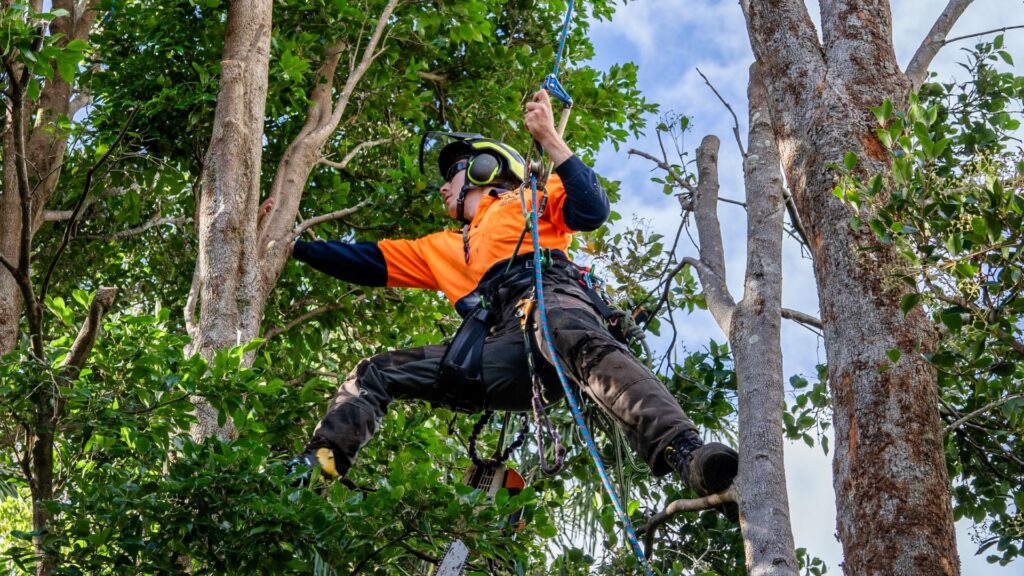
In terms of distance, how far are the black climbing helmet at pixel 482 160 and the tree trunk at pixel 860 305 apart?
179 cm

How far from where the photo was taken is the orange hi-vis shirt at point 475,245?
5125 millimetres

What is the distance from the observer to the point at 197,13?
8.01m

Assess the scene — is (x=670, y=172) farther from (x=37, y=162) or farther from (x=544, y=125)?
(x=37, y=162)

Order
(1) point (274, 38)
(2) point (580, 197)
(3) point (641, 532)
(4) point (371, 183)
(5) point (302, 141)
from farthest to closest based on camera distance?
(4) point (371, 183) < (1) point (274, 38) < (5) point (302, 141) < (3) point (641, 532) < (2) point (580, 197)

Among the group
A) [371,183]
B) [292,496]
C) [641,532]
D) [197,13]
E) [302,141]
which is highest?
[197,13]

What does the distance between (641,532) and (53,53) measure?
315 centimetres

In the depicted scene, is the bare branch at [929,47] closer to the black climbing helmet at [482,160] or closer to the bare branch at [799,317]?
the bare branch at [799,317]

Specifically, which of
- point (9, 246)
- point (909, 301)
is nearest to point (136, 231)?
point (9, 246)

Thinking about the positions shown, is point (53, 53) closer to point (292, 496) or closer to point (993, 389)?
point (292, 496)

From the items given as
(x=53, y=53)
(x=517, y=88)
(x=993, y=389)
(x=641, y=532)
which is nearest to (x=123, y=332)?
(x=53, y=53)

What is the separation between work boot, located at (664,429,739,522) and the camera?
4086 mm

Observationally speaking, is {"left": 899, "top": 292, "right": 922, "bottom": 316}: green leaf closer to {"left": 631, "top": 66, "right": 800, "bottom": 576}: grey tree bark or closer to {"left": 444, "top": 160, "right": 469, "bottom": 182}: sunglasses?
{"left": 631, "top": 66, "right": 800, "bottom": 576}: grey tree bark

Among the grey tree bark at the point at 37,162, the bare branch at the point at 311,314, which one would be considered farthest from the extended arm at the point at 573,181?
the grey tree bark at the point at 37,162

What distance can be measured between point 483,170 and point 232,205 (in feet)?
3.91
